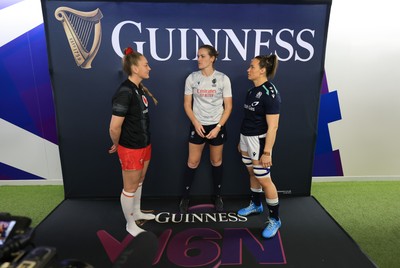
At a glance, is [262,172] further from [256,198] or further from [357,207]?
[357,207]

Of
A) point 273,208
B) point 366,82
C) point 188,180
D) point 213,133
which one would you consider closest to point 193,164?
point 188,180

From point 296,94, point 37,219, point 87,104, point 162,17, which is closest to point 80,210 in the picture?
point 37,219

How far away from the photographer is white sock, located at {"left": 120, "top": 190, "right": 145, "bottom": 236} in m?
2.27

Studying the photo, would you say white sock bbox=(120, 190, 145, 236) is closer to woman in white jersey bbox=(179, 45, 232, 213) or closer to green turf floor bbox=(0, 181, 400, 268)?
woman in white jersey bbox=(179, 45, 232, 213)

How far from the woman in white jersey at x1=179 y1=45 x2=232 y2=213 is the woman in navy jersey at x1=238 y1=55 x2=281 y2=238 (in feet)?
0.82

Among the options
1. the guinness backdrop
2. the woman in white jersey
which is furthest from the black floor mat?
the woman in white jersey

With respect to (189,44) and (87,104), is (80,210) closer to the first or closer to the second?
(87,104)

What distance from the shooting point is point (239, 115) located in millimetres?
2830

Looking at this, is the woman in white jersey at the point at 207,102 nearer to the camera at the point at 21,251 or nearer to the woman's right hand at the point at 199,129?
the woman's right hand at the point at 199,129

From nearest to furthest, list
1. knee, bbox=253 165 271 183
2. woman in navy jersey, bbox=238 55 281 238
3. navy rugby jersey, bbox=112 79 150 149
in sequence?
1. navy rugby jersey, bbox=112 79 150 149
2. woman in navy jersey, bbox=238 55 281 238
3. knee, bbox=253 165 271 183

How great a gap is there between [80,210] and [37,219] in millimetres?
375

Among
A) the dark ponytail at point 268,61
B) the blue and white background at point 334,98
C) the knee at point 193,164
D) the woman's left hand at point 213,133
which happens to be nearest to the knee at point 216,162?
the knee at point 193,164

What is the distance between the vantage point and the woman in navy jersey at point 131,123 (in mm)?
2033

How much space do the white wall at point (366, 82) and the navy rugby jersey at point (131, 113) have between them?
7.15 feet
